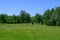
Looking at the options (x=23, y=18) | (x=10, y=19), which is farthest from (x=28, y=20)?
(x=10, y=19)

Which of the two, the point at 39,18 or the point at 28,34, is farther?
the point at 39,18

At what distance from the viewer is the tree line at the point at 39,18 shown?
230 feet

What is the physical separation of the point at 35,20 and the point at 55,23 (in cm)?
2723

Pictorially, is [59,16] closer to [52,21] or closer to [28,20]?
[52,21]

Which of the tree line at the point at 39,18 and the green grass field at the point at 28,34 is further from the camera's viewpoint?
the tree line at the point at 39,18

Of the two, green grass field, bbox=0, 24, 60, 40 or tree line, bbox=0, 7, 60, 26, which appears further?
tree line, bbox=0, 7, 60, 26

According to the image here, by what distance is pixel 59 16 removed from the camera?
69312 millimetres

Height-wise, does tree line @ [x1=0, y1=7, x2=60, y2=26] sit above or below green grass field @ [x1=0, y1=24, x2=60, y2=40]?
above

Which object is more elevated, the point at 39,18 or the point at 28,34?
the point at 39,18

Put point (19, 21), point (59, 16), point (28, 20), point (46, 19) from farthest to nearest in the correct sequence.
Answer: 1. point (28, 20)
2. point (19, 21)
3. point (46, 19)
4. point (59, 16)

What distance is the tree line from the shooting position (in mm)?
70075

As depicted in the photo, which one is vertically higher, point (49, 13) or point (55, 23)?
point (49, 13)

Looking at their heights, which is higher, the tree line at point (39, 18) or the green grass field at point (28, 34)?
the tree line at point (39, 18)

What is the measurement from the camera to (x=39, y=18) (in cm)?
9569
